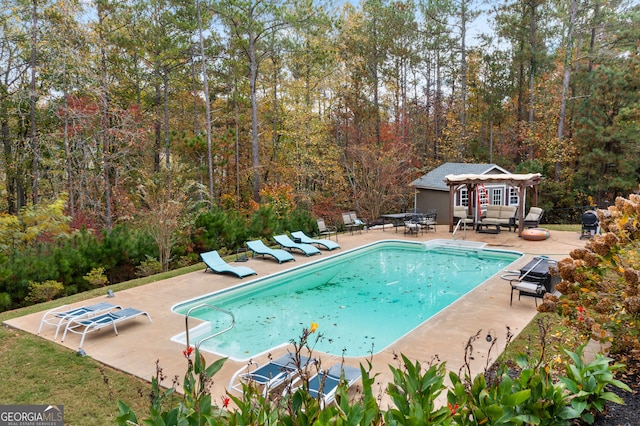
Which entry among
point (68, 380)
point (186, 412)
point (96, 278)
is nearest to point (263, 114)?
point (96, 278)

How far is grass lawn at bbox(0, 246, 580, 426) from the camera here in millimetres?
4367

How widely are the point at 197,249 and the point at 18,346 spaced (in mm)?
6498

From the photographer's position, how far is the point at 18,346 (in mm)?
6004

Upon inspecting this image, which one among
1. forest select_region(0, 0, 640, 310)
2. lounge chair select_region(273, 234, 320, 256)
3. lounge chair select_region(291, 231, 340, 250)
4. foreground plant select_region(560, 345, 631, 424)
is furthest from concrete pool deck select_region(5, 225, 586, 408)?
lounge chair select_region(291, 231, 340, 250)

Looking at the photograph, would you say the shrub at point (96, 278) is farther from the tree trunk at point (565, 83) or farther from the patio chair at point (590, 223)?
the tree trunk at point (565, 83)

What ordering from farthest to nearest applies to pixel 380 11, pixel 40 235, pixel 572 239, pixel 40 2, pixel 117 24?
pixel 380 11
pixel 117 24
pixel 572 239
pixel 40 2
pixel 40 235

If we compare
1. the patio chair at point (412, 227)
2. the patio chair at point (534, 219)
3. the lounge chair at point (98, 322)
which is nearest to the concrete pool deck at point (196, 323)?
the lounge chair at point (98, 322)

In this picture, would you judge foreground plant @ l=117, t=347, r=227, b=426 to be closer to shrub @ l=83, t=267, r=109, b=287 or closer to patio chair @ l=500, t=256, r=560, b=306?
patio chair @ l=500, t=256, r=560, b=306

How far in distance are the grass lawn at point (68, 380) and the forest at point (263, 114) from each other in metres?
2.84

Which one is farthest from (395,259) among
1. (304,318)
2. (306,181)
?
(306,181)

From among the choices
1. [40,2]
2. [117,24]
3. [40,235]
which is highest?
[117,24]

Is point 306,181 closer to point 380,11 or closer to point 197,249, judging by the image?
point 380,11

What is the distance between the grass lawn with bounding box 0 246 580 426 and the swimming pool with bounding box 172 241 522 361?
147 centimetres

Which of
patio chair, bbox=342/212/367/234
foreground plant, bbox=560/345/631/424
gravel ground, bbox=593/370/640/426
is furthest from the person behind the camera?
patio chair, bbox=342/212/367/234
